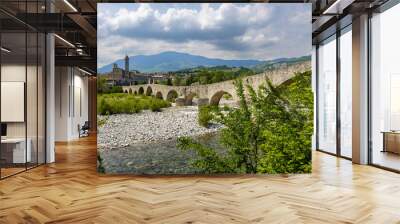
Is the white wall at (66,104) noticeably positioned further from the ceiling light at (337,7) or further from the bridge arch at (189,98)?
the ceiling light at (337,7)

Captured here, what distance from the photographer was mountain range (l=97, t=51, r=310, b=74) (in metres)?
6.86

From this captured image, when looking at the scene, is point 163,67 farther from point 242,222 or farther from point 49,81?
point 242,222

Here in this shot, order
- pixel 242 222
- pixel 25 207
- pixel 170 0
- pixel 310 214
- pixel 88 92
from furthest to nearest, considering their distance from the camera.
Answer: pixel 88 92
pixel 170 0
pixel 25 207
pixel 310 214
pixel 242 222

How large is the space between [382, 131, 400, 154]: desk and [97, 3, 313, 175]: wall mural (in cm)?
160

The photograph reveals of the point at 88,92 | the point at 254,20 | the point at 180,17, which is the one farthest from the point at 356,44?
the point at 88,92

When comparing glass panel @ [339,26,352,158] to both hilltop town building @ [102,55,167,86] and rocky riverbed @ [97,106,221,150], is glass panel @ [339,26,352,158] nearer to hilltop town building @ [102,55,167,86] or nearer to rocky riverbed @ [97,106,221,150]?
rocky riverbed @ [97,106,221,150]

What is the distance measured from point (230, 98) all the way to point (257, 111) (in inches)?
19.8

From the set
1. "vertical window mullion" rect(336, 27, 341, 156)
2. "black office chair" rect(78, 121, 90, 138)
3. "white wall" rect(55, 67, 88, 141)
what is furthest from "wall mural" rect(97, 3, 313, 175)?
"black office chair" rect(78, 121, 90, 138)

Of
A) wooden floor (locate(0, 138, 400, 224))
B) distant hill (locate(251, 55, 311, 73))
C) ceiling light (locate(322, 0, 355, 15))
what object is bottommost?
wooden floor (locate(0, 138, 400, 224))

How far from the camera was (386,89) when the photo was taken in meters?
7.47

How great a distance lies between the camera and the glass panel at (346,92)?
897 centimetres

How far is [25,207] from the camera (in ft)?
14.9

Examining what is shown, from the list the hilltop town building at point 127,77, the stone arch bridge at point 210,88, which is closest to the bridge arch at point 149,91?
the stone arch bridge at point 210,88

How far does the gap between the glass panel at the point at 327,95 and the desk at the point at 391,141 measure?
2.56m
